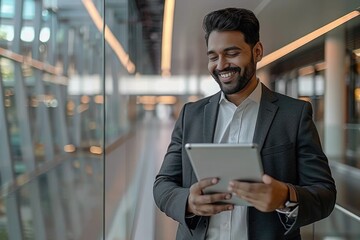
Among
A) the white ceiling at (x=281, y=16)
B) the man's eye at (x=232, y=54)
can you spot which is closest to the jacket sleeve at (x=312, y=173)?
the man's eye at (x=232, y=54)

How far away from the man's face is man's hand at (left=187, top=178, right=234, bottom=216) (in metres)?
0.32

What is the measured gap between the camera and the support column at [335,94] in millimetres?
6216

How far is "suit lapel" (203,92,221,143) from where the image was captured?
1458mm

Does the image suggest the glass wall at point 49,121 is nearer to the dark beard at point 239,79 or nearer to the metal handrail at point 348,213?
the metal handrail at point 348,213

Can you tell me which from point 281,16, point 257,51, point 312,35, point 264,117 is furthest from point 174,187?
point 312,35

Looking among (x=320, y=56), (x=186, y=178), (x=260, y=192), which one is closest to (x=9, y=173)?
(x=320, y=56)

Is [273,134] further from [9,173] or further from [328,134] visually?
[328,134]

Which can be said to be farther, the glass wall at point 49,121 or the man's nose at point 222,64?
the glass wall at point 49,121

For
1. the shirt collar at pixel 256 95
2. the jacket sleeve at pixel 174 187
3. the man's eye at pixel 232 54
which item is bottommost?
the jacket sleeve at pixel 174 187

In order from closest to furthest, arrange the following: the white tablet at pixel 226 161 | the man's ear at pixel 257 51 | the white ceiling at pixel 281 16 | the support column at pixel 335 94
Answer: the white tablet at pixel 226 161 → the man's ear at pixel 257 51 → the white ceiling at pixel 281 16 → the support column at pixel 335 94

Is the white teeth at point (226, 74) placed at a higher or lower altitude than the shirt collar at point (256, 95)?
higher

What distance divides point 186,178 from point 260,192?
14.2 inches

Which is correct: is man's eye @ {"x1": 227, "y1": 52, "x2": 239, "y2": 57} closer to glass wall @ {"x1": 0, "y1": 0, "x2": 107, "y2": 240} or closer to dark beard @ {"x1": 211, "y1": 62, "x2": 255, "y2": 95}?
dark beard @ {"x1": 211, "y1": 62, "x2": 255, "y2": 95}

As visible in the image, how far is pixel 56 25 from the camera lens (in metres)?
8.87
